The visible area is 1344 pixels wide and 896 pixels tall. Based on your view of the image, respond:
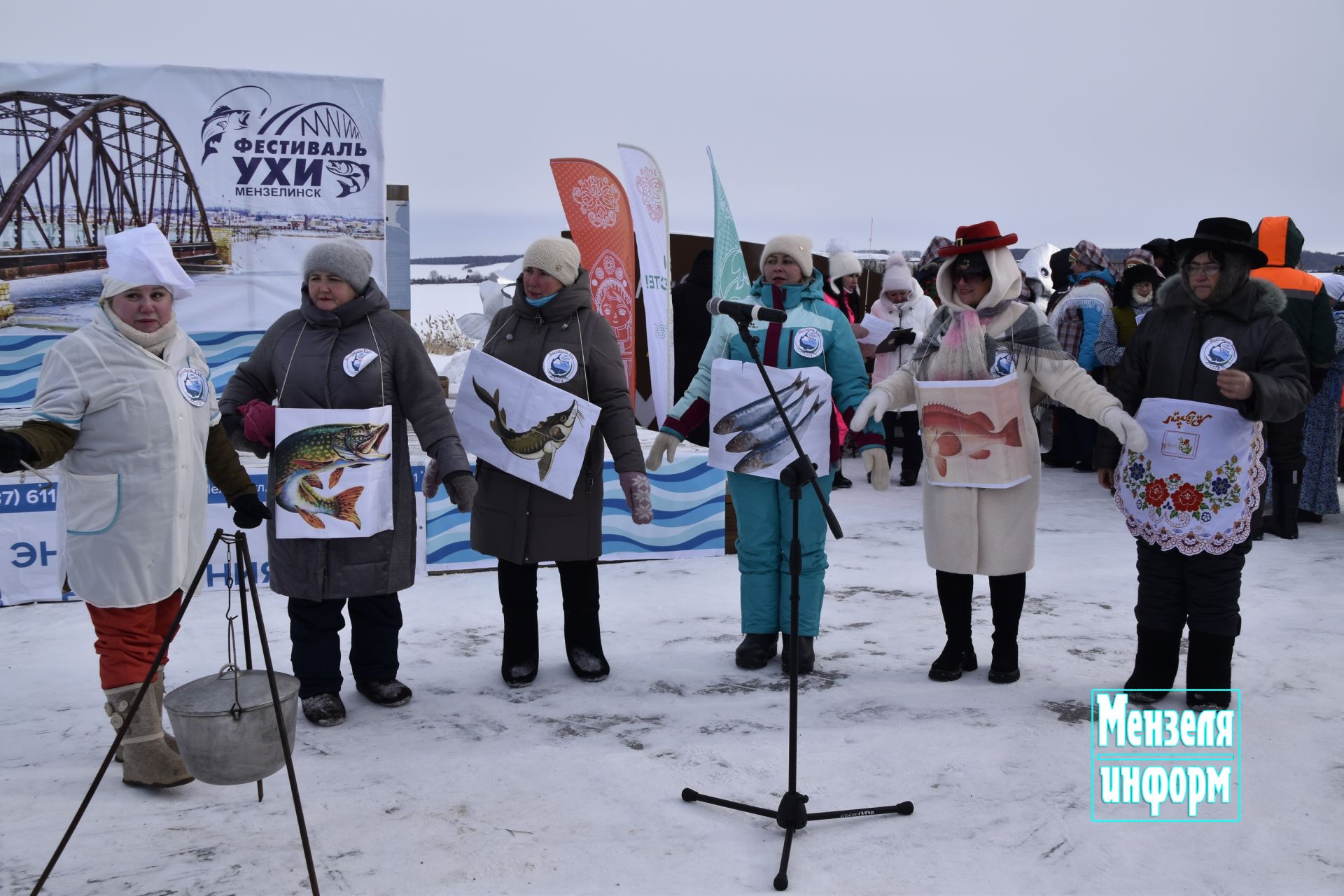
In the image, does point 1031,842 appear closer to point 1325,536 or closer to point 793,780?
point 793,780

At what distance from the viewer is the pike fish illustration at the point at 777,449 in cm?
409

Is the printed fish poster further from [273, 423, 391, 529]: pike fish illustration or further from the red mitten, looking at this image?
the red mitten

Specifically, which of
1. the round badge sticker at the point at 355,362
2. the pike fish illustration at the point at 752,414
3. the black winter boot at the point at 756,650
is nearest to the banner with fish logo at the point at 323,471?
the round badge sticker at the point at 355,362

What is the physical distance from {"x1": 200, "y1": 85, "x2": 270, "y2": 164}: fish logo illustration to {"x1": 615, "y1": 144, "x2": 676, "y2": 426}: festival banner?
2.67m

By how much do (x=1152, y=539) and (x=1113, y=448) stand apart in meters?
0.34

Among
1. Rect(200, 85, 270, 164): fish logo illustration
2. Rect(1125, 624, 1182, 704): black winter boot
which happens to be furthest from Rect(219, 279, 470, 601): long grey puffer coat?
Rect(200, 85, 270, 164): fish logo illustration

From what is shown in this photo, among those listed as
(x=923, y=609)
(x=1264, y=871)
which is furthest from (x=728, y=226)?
(x=1264, y=871)

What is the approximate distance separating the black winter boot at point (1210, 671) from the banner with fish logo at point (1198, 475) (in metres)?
0.33

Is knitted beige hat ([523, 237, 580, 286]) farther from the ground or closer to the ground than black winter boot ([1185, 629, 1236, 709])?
farther from the ground

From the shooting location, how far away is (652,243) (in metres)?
8.02

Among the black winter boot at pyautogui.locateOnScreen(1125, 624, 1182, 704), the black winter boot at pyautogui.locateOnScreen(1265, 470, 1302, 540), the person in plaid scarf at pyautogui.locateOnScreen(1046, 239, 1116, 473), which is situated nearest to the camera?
the black winter boot at pyautogui.locateOnScreen(1125, 624, 1182, 704)

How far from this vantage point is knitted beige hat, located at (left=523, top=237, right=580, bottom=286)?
3.92 metres

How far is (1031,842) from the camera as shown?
2.83 m

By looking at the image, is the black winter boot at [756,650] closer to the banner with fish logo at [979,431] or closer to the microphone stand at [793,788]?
the banner with fish logo at [979,431]
